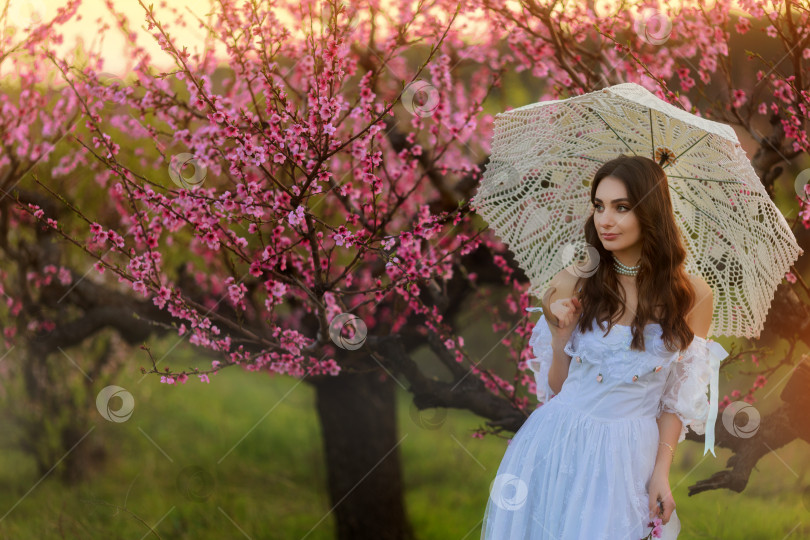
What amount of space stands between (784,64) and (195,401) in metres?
6.95

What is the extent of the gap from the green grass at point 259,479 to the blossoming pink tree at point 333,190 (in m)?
→ 0.88

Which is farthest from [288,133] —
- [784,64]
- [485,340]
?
[485,340]

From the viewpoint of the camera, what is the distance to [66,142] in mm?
5797

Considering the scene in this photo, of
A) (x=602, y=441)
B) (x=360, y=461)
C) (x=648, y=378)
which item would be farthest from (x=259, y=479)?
(x=648, y=378)

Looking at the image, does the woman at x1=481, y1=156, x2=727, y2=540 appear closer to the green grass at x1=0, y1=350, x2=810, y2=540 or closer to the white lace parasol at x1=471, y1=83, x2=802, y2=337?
the white lace parasol at x1=471, y1=83, x2=802, y2=337

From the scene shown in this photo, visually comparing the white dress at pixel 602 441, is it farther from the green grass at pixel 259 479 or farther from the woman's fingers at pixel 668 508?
the green grass at pixel 259 479

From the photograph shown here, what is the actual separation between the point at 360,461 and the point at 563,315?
12.0 feet

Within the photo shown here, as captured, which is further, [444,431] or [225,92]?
[444,431]

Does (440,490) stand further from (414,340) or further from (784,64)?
(784,64)

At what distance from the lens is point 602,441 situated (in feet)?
8.26

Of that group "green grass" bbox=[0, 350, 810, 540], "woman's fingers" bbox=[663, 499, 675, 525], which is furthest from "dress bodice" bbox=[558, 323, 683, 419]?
"green grass" bbox=[0, 350, 810, 540]

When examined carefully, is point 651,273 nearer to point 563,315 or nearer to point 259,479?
point 563,315

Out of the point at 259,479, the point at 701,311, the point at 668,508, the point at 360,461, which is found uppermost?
the point at 701,311

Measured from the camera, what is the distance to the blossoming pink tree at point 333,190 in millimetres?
3367
